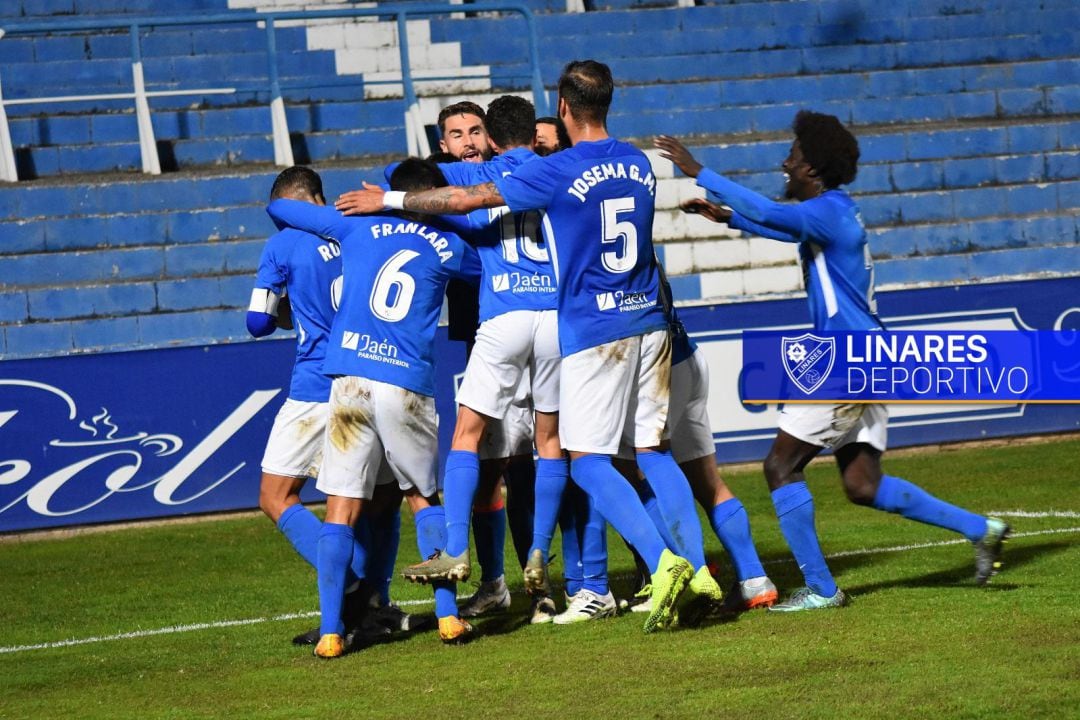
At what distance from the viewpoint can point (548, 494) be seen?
20.9 feet

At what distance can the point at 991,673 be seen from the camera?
4.73 meters

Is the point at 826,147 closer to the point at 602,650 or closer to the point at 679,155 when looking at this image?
the point at 679,155

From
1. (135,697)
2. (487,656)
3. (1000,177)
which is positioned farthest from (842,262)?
(1000,177)

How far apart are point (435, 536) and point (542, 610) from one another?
2.07 ft

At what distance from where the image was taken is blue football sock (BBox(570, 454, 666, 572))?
570cm

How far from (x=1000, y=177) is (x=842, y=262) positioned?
10055 mm

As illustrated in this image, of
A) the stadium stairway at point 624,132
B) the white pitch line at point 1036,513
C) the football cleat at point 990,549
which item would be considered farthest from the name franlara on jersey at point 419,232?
the stadium stairway at point 624,132

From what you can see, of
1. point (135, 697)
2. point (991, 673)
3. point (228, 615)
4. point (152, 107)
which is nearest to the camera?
Result: point (991, 673)

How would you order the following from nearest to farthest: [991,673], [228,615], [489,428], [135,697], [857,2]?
[991,673] < [135,697] < [489,428] < [228,615] < [857,2]

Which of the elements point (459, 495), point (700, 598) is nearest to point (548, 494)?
point (459, 495)

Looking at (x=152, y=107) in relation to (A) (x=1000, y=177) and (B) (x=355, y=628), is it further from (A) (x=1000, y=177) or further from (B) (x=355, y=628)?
(B) (x=355, y=628)

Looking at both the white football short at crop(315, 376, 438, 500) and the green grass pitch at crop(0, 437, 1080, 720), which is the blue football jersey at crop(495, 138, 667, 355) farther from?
the green grass pitch at crop(0, 437, 1080, 720)

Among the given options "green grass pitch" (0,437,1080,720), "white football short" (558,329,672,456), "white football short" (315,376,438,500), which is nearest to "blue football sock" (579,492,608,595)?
"green grass pitch" (0,437,1080,720)

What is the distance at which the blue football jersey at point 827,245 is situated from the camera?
19.5 ft
